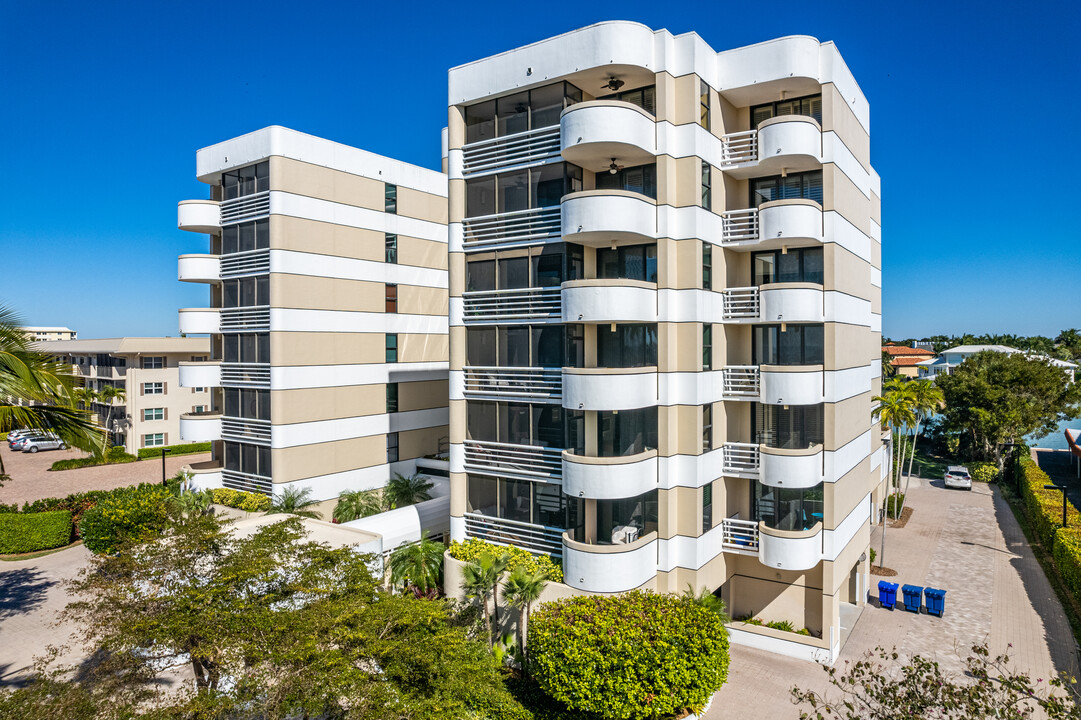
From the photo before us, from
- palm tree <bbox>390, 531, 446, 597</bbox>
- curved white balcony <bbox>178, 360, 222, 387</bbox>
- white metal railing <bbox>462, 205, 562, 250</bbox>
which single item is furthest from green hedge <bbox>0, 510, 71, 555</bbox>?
white metal railing <bbox>462, 205, 562, 250</bbox>

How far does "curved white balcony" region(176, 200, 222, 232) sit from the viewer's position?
91.5ft

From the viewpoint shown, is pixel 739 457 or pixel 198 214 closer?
pixel 739 457

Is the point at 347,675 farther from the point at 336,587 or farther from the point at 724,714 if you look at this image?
the point at 724,714

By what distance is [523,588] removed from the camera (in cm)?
1731

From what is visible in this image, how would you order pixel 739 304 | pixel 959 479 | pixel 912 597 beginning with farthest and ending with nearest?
pixel 959 479
pixel 912 597
pixel 739 304

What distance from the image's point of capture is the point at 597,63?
17750 mm

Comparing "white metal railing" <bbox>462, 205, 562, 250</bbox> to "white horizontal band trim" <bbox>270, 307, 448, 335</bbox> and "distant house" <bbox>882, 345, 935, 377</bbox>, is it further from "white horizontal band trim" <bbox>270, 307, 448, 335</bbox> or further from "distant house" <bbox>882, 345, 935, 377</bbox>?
"distant house" <bbox>882, 345, 935, 377</bbox>

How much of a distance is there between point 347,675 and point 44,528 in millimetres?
26458

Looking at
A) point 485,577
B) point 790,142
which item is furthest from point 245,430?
point 790,142

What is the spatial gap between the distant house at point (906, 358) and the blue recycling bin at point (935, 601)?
68.2 m

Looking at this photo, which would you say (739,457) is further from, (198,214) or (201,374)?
(198,214)

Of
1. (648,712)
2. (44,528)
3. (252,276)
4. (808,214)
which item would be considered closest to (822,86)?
(808,214)

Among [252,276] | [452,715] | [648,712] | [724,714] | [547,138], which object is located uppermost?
[547,138]

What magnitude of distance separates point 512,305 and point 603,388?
159 inches
